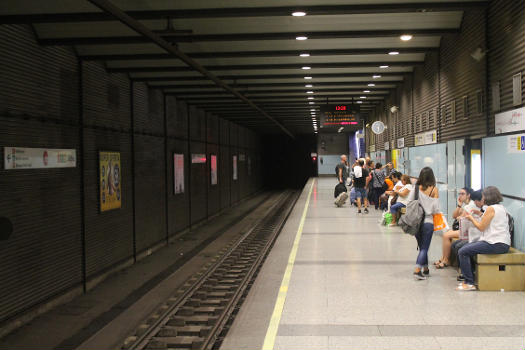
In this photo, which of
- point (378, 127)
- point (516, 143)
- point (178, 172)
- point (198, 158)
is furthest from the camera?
point (378, 127)

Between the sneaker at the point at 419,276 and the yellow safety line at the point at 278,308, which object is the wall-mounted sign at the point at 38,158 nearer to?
the yellow safety line at the point at 278,308

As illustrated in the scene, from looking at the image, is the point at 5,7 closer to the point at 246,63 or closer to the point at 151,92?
the point at 246,63

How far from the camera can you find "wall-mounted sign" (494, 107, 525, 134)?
23.5 feet

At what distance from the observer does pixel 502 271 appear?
273 inches

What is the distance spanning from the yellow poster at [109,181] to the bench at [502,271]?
7.12 m

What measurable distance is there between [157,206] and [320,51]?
649 centimetres

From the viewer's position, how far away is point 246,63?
478 inches

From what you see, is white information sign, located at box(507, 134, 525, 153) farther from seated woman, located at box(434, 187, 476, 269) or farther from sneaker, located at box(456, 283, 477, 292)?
sneaker, located at box(456, 283, 477, 292)

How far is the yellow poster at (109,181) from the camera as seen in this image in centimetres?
1084

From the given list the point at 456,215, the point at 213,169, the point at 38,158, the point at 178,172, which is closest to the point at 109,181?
the point at 38,158

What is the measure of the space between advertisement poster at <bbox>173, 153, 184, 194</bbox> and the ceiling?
1.90 m

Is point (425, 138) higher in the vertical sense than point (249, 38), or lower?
lower

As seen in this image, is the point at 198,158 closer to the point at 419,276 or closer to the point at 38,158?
the point at 38,158

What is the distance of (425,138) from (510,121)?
5993 millimetres
